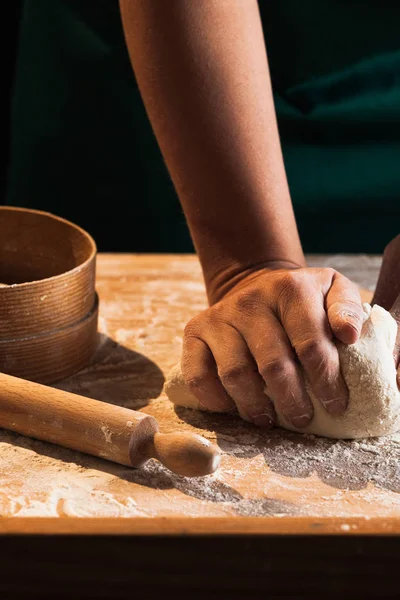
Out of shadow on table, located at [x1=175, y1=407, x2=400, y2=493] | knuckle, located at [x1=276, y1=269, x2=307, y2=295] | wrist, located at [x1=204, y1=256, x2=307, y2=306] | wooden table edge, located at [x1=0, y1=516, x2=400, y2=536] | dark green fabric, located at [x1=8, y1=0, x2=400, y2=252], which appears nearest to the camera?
wooden table edge, located at [x1=0, y1=516, x2=400, y2=536]

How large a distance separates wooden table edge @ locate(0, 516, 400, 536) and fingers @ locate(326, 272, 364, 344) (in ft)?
0.81

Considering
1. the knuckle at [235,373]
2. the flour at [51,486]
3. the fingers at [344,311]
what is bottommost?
the flour at [51,486]

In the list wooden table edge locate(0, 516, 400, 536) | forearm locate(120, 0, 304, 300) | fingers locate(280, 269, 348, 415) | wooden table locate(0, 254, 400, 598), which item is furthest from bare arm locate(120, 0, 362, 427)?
wooden table edge locate(0, 516, 400, 536)

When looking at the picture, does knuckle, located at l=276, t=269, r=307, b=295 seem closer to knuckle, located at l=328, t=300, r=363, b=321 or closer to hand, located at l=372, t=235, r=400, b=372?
knuckle, located at l=328, t=300, r=363, b=321

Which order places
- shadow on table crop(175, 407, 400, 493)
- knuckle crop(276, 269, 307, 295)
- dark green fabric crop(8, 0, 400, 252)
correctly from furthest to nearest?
1. dark green fabric crop(8, 0, 400, 252)
2. knuckle crop(276, 269, 307, 295)
3. shadow on table crop(175, 407, 400, 493)

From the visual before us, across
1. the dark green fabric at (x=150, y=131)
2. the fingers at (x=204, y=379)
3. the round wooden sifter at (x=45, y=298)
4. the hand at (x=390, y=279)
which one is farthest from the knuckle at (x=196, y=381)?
the dark green fabric at (x=150, y=131)

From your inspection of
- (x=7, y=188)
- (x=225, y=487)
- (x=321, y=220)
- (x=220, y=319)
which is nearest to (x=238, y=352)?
(x=220, y=319)

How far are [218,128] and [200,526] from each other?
0.66 meters

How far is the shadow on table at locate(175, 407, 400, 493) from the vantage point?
0.95 m

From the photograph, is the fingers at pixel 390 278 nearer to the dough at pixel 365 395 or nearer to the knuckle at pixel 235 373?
the dough at pixel 365 395

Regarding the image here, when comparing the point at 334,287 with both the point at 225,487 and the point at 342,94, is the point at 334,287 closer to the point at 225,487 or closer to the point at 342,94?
the point at 225,487

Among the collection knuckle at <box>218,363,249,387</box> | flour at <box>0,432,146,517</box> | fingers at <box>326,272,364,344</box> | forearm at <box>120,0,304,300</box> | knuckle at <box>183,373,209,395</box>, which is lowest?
flour at <box>0,432,146,517</box>

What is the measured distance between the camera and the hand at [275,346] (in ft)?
3.29

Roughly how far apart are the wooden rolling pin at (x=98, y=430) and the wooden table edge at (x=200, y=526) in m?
0.08
